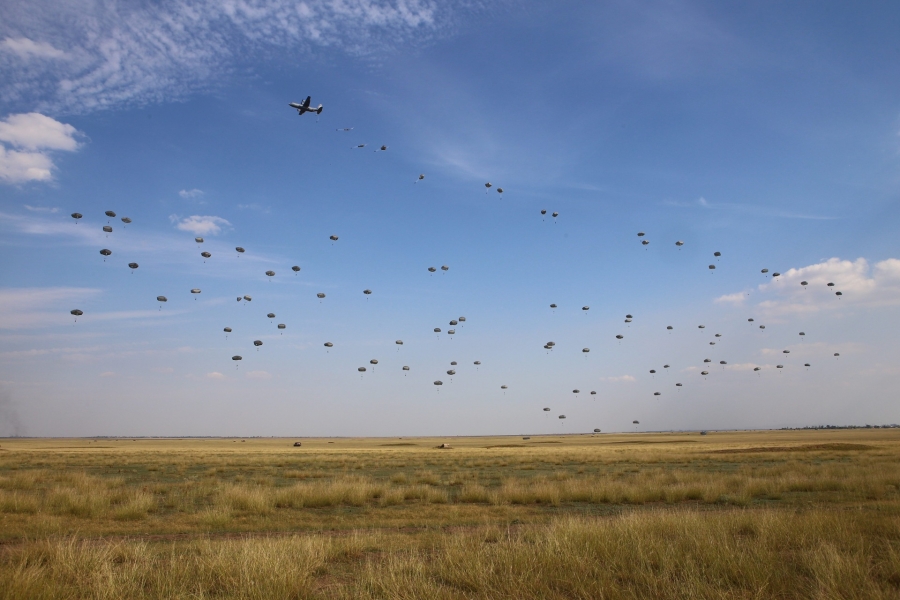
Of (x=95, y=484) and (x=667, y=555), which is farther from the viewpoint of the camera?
(x=95, y=484)

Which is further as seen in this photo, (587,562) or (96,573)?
(587,562)

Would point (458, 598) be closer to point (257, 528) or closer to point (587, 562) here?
point (587, 562)

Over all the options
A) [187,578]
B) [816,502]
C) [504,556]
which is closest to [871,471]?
[816,502]

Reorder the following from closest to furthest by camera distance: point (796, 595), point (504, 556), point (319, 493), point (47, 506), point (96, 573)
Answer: point (796, 595) → point (96, 573) → point (504, 556) → point (47, 506) → point (319, 493)

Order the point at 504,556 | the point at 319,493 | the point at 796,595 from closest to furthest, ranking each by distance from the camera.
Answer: the point at 796,595
the point at 504,556
the point at 319,493

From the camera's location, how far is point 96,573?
30.2 feet

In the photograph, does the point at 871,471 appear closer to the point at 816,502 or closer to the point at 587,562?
the point at 816,502

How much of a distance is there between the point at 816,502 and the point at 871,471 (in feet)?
47.4

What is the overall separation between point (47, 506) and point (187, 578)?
14829 mm

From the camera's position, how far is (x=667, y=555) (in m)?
10.6

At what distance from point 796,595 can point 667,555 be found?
2.45m

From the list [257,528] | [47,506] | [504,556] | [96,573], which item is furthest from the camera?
[47,506]

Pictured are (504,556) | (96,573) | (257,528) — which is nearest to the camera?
(96,573)

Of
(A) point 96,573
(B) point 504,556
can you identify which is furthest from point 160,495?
(B) point 504,556
